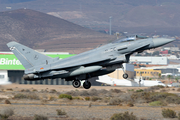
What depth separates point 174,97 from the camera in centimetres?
5572

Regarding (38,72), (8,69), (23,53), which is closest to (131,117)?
(38,72)

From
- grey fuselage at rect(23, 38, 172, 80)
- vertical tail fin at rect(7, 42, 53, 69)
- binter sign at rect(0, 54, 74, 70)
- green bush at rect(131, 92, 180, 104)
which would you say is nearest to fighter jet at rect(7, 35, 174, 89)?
grey fuselage at rect(23, 38, 172, 80)

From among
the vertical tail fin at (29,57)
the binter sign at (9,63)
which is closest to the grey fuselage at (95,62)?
the vertical tail fin at (29,57)

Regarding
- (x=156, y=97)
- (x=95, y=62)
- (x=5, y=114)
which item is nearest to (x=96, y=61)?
(x=95, y=62)

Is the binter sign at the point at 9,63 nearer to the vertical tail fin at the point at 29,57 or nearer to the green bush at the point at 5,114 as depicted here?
the green bush at the point at 5,114

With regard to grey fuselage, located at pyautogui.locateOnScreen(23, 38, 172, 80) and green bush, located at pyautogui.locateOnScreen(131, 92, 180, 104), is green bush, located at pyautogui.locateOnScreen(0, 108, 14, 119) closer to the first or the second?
grey fuselage, located at pyautogui.locateOnScreen(23, 38, 172, 80)

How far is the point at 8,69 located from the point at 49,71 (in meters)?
60.1

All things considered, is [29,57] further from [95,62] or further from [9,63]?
[9,63]

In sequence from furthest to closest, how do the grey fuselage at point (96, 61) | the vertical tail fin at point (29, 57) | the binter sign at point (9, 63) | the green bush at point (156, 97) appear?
the binter sign at point (9, 63), the green bush at point (156, 97), the vertical tail fin at point (29, 57), the grey fuselage at point (96, 61)

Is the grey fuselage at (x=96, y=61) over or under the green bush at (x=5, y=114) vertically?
over

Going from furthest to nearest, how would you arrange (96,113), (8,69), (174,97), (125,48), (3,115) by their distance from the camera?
(8,69) < (174,97) < (96,113) < (3,115) < (125,48)

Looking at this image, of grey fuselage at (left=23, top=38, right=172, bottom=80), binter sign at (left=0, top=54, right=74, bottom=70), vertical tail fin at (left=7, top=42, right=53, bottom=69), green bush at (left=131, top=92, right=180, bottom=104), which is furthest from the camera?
binter sign at (left=0, top=54, right=74, bottom=70)

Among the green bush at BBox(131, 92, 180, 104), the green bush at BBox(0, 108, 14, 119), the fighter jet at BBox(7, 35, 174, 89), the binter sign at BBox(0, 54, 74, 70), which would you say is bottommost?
the green bush at BBox(0, 108, 14, 119)

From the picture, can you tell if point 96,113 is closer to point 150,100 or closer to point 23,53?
point 23,53
